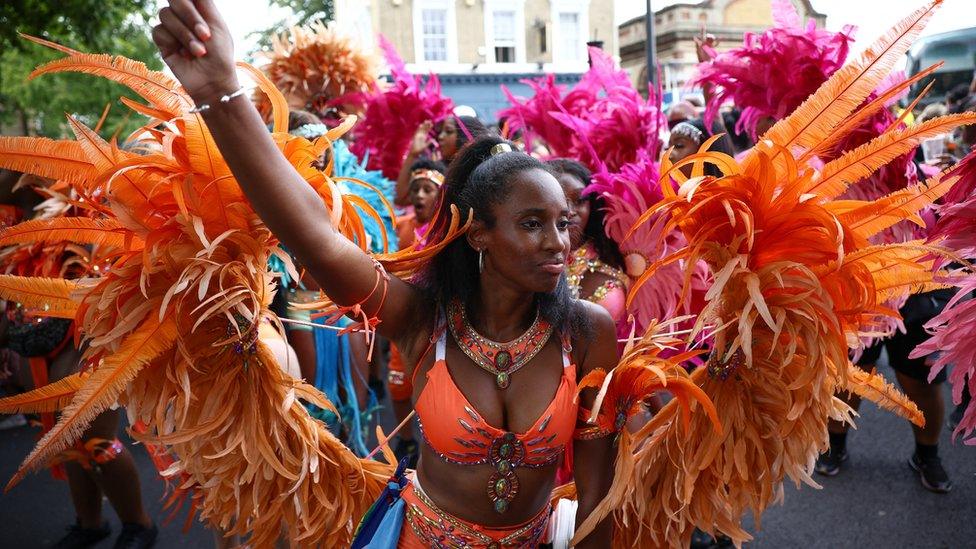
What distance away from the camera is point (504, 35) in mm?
22469

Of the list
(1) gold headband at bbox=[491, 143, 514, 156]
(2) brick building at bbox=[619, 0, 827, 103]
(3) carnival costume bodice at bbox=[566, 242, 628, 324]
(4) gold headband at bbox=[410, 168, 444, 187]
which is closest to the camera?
(1) gold headband at bbox=[491, 143, 514, 156]

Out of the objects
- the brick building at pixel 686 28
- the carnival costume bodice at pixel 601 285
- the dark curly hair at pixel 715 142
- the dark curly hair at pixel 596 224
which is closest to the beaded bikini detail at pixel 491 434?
the carnival costume bodice at pixel 601 285

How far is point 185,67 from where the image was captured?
152 cm

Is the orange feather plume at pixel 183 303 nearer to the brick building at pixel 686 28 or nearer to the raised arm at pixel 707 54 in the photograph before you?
the raised arm at pixel 707 54

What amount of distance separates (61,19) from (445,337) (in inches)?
326

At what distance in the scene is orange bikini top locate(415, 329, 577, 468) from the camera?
2.02 metres

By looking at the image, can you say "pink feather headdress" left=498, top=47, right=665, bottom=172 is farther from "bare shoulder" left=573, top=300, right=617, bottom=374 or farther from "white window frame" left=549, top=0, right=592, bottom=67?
"white window frame" left=549, top=0, right=592, bottom=67

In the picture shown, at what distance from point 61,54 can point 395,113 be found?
9.21m

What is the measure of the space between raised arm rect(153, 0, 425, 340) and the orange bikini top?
14.1 inches

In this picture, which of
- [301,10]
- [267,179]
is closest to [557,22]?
[301,10]

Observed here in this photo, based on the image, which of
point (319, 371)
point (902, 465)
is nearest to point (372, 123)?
point (319, 371)

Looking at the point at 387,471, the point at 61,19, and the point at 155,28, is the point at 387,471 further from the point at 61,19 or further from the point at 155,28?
the point at 61,19

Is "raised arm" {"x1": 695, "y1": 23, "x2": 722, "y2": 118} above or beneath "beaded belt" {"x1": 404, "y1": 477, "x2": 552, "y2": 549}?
above

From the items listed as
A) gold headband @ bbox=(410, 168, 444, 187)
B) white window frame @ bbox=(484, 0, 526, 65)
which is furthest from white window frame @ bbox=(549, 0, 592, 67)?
gold headband @ bbox=(410, 168, 444, 187)
